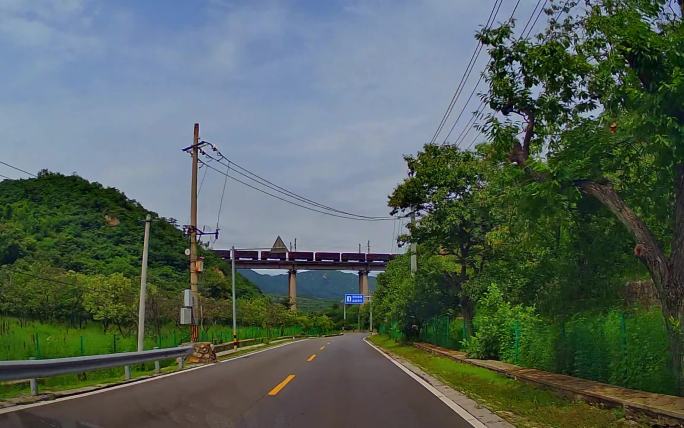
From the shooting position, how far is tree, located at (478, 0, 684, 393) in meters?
8.98

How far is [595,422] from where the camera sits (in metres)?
8.68

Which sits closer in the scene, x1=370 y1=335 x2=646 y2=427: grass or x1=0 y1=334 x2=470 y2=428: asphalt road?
x1=0 y1=334 x2=470 y2=428: asphalt road

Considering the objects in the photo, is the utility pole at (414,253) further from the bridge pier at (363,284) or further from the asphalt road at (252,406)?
the bridge pier at (363,284)

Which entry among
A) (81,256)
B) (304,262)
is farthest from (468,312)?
(304,262)

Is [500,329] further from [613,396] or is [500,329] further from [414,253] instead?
[613,396]

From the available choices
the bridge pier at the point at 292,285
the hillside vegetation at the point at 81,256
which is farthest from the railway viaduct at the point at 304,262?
the hillside vegetation at the point at 81,256

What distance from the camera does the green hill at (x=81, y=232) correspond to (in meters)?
42.8

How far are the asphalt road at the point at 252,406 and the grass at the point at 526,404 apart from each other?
956 mm

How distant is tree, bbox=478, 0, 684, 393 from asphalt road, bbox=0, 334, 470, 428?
440 cm

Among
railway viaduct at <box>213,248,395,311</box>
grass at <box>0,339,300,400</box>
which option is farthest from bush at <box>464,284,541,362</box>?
railway viaduct at <box>213,248,395,311</box>

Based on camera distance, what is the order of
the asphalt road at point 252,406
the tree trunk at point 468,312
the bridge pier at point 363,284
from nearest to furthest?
1. the asphalt road at point 252,406
2. the tree trunk at point 468,312
3. the bridge pier at point 363,284

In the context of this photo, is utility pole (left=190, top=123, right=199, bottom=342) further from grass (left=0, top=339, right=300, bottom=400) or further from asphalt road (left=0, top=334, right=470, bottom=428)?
asphalt road (left=0, top=334, right=470, bottom=428)

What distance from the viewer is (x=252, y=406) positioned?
33.7ft

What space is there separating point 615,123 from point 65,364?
11430 mm
